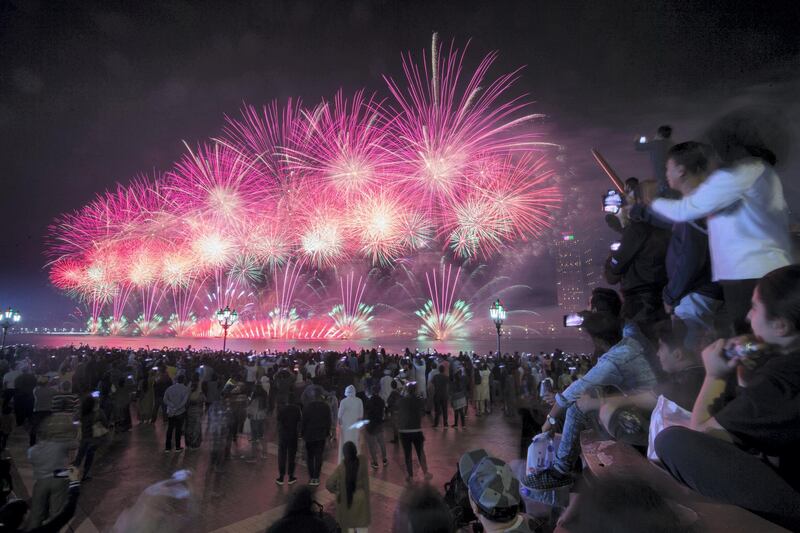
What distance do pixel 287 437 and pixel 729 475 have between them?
810 cm

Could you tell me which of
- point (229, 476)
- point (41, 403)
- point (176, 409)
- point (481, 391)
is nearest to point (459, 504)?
point (229, 476)

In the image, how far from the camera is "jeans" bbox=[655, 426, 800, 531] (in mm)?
1004

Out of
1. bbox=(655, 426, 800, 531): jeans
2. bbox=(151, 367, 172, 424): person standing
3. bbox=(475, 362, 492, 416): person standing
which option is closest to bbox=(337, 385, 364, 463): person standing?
bbox=(655, 426, 800, 531): jeans

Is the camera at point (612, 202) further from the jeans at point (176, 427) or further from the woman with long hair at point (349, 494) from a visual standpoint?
the jeans at point (176, 427)

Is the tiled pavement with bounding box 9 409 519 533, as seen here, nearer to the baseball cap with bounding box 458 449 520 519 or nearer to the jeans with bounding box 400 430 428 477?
the jeans with bounding box 400 430 428 477

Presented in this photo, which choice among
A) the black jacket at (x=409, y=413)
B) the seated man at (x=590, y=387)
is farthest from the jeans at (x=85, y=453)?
the seated man at (x=590, y=387)

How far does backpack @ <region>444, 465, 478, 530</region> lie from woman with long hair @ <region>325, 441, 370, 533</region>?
170cm

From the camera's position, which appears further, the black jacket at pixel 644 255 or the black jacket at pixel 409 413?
the black jacket at pixel 409 413

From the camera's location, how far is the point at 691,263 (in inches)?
106

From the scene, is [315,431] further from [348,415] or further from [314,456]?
[348,415]

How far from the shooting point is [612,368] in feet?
8.46

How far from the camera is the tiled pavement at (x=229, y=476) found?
6402 millimetres

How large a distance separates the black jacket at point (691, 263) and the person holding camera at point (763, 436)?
1.47 meters

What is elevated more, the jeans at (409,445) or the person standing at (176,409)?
the person standing at (176,409)
